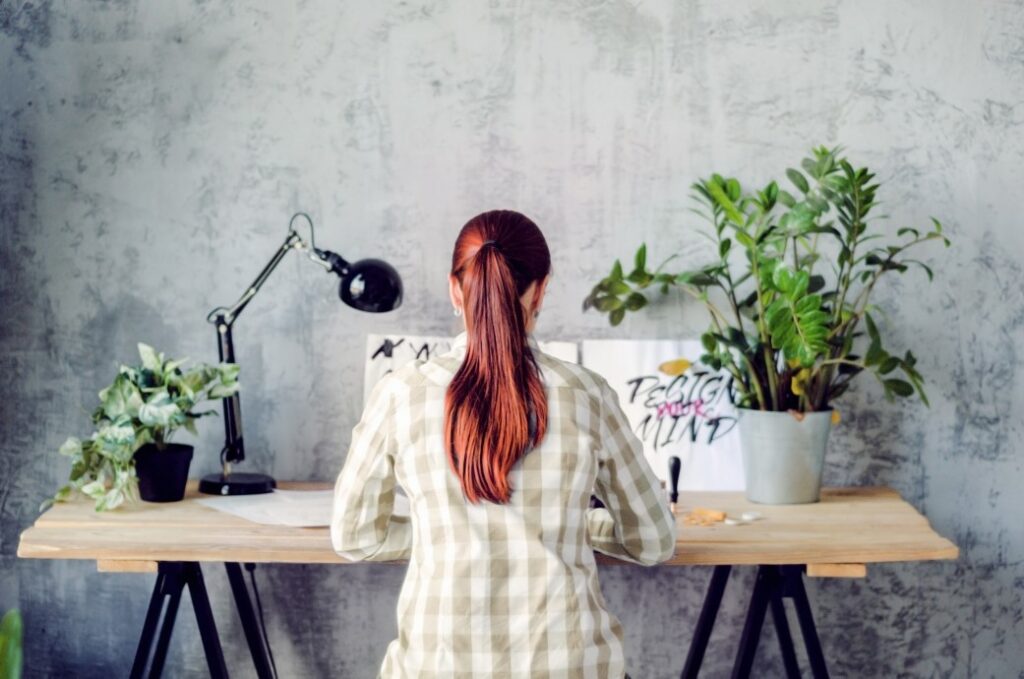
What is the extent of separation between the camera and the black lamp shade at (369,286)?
2354 mm

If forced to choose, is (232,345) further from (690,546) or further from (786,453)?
(786,453)

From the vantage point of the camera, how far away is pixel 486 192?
8.54 ft

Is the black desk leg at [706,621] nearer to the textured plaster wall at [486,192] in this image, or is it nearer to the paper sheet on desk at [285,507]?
the textured plaster wall at [486,192]

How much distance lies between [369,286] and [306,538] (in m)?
0.56

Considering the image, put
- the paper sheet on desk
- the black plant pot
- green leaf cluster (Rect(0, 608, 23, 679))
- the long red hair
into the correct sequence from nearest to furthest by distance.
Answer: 1. the long red hair
2. green leaf cluster (Rect(0, 608, 23, 679))
3. the paper sheet on desk
4. the black plant pot

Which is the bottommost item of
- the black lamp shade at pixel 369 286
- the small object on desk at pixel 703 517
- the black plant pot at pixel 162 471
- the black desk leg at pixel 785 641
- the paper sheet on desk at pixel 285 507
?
the black desk leg at pixel 785 641

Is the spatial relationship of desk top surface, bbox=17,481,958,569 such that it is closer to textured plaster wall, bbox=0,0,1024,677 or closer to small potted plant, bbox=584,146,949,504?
small potted plant, bbox=584,146,949,504

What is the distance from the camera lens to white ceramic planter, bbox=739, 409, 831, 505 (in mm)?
2330

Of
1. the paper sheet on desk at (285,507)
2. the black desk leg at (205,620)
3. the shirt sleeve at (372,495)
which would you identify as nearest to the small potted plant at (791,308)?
the paper sheet on desk at (285,507)

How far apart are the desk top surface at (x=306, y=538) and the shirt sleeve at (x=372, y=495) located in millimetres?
203

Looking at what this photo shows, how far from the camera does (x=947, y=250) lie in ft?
8.53

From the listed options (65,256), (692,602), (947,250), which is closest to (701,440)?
(692,602)

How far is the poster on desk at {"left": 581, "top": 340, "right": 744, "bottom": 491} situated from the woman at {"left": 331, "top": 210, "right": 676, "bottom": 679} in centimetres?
86

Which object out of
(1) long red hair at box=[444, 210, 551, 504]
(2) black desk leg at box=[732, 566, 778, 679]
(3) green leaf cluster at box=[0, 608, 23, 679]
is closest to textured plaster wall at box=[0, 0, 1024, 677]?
(2) black desk leg at box=[732, 566, 778, 679]
